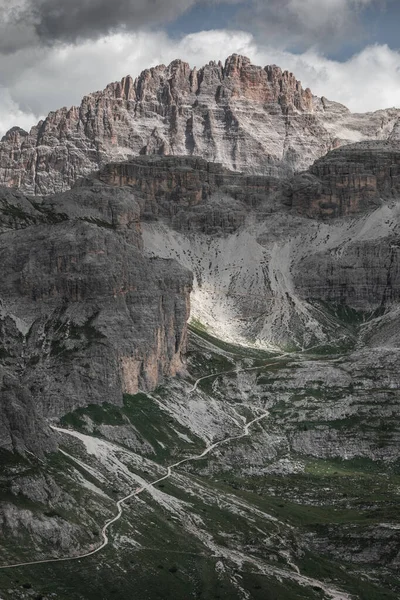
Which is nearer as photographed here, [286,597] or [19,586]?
[19,586]

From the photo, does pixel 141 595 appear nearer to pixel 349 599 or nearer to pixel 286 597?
pixel 286 597

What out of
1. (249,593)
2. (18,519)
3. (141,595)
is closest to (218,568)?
(249,593)

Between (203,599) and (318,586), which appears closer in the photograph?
(203,599)

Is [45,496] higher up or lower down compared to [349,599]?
higher up

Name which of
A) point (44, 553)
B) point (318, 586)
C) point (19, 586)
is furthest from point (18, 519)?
point (318, 586)

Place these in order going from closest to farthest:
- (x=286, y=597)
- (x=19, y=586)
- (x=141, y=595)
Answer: (x=19, y=586)
(x=141, y=595)
(x=286, y=597)

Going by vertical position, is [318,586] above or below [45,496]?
below

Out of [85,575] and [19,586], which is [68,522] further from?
[19,586]

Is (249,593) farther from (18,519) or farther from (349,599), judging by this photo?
(18,519)

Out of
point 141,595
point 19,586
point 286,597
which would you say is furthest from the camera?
point 286,597
